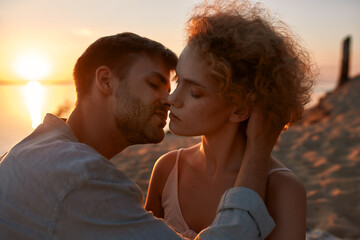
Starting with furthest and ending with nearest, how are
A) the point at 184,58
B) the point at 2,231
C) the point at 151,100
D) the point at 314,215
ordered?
1. the point at 314,215
2. the point at 151,100
3. the point at 184,58
4. the point at 2,231

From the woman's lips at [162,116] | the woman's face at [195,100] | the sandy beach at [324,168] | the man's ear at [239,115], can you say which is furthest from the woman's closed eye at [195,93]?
the sandy beach at [324,168]

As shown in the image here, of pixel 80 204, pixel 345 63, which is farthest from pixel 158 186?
pixel 345 63

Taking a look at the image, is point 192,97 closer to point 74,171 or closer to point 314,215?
point 74,171

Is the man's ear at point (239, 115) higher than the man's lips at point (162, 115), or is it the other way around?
the man's ear at point (239, 115)

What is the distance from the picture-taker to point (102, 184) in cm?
145

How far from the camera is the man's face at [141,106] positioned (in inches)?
89.4

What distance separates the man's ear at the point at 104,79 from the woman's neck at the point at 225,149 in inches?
28.9

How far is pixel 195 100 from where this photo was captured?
6.18 feet

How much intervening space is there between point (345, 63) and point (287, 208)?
72.8 feet

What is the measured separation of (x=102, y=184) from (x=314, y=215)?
3218mm

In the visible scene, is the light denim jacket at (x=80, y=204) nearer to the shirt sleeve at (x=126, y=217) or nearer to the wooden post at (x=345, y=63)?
the shirt sleeve at (x=126, y=217)

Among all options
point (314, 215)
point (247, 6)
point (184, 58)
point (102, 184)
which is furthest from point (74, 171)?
point (314, 215)

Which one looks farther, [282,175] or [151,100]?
[151,100]

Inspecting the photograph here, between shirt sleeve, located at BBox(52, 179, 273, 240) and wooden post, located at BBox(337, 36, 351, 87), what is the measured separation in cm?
2206
